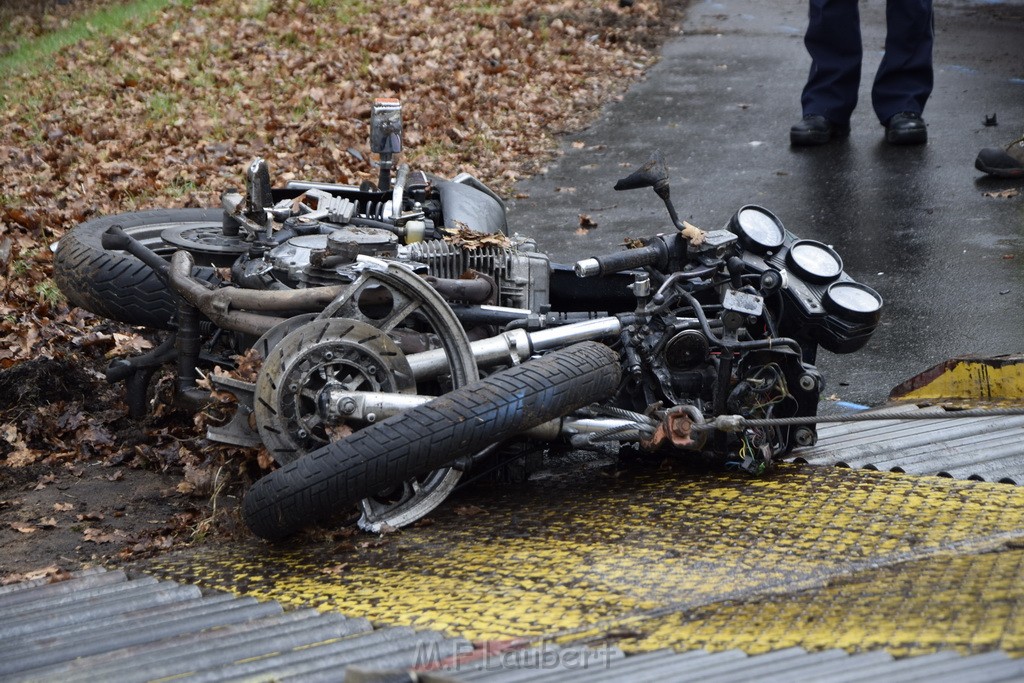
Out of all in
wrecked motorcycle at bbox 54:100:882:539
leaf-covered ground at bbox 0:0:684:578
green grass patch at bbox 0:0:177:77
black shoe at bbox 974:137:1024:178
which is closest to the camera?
wrecked motorcycle at bbox 54:100:882:539

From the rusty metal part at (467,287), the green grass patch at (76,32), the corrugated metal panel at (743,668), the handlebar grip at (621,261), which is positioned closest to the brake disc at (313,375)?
the rusty metal part at (467,287)

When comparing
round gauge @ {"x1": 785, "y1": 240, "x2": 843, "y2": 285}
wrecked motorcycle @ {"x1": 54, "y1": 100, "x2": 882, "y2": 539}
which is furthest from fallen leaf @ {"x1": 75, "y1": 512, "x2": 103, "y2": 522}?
round gauge @ {"x1": 785, "y1": 240, "x2": 843, "y2": 285}

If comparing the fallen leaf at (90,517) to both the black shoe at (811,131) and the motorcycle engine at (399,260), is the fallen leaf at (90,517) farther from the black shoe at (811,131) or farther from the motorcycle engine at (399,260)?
the black shoe at (811,131)

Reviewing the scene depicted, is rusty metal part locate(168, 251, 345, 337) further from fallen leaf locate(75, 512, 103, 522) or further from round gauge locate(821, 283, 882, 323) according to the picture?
round gauge locate(821, 283, 882, 323)

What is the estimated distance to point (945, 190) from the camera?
26.9 feet

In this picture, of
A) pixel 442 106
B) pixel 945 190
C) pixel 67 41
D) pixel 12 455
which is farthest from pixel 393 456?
pixel 67 41

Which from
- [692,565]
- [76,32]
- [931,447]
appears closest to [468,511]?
[692,565]

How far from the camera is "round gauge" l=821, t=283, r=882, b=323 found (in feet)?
14.5

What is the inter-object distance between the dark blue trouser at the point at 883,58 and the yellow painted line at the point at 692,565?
552 centimetres

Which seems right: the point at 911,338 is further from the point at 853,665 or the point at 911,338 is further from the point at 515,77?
the point at 515,77

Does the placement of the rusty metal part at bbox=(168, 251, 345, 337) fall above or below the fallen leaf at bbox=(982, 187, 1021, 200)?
above

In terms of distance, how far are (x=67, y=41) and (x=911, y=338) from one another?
11.6m

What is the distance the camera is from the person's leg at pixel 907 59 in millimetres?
8656

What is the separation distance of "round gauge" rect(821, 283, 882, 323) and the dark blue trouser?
493cm
